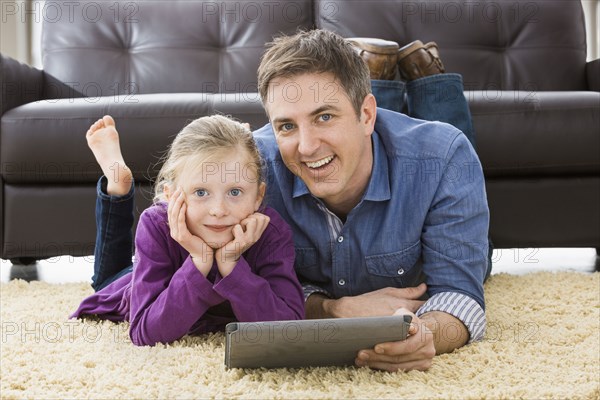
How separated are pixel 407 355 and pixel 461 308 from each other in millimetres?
188

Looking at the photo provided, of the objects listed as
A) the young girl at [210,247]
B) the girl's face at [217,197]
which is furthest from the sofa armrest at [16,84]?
the girl's face at [217,197]

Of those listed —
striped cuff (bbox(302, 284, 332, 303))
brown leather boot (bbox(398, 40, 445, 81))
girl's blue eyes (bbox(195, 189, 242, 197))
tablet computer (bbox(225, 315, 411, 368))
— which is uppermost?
brown leather boot (bbox(398, 40, 445, 81))

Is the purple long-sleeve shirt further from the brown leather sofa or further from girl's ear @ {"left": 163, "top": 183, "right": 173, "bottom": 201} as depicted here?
the brown leather sofa

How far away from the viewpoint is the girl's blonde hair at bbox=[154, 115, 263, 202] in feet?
3.85

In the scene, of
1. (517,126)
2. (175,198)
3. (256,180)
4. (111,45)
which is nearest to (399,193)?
(256,180)

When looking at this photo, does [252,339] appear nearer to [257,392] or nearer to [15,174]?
[257,392]

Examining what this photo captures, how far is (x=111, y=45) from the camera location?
2.52 m

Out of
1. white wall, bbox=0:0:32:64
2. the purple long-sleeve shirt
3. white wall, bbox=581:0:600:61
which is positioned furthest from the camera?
white wall, bbox=581:0:600:61

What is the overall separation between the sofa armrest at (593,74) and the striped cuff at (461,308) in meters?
1.55

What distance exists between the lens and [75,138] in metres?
1.84

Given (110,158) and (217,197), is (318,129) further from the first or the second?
(110,158)

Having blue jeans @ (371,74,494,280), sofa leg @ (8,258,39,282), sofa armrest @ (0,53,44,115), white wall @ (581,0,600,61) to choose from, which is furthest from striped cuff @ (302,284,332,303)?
white wall @ (581,0,600,61)

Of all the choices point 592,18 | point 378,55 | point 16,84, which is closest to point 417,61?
point 378,55

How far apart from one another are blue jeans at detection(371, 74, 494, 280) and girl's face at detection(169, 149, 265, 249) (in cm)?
71
